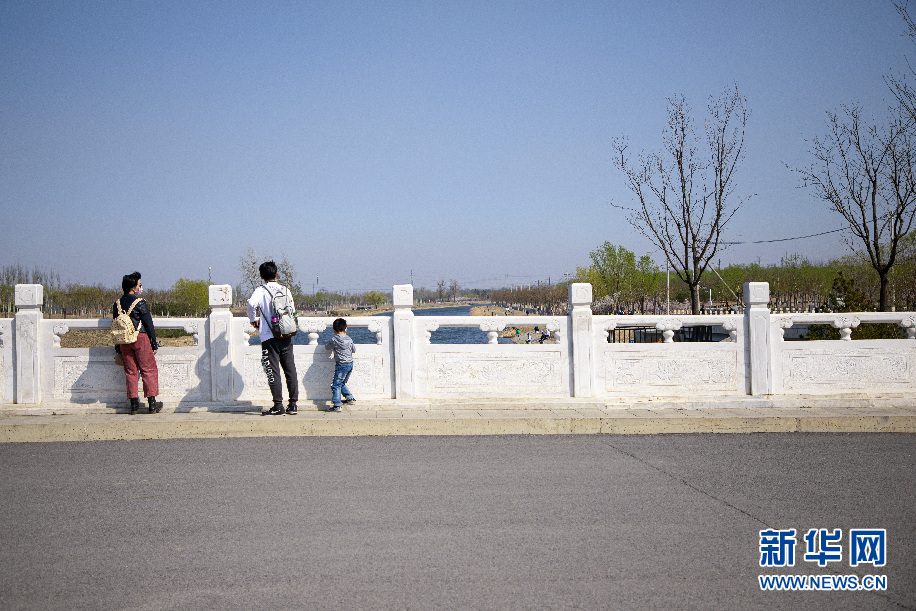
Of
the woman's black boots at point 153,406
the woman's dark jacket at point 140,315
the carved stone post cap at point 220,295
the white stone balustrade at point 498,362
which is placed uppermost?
the carved stone post cap at point 220,295

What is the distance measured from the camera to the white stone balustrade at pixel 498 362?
28.7ft

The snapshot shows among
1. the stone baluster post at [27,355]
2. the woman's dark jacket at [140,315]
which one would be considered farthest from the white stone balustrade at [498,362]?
the woman's dark jacket at [140,315]

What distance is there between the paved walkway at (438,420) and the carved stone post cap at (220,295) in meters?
1.30

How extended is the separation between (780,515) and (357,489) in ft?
10.4

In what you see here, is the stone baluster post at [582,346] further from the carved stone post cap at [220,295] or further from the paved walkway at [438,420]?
the carved stone post cap at [220,295]

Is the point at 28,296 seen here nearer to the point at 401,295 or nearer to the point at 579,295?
the point at 401,295

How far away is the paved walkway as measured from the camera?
782 cm

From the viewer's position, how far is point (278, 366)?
844 centimetres

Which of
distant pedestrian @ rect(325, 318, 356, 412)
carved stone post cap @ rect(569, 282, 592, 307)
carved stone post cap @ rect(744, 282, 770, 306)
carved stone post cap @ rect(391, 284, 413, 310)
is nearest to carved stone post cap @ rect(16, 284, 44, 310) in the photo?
distant pedestrian @ rect(325, 318, 356, 412)

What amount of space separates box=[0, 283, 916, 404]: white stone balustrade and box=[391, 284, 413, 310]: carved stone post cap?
0.02 metres

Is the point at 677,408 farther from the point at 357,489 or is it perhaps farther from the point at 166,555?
the point at 166,555

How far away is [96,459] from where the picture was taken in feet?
22.2

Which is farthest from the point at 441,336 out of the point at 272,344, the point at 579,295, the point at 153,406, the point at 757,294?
the point at 272,344

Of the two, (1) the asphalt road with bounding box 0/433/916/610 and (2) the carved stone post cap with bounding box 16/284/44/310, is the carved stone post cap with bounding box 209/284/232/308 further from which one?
(2) the carved stone post cap with bounding box 16/284/44/310
